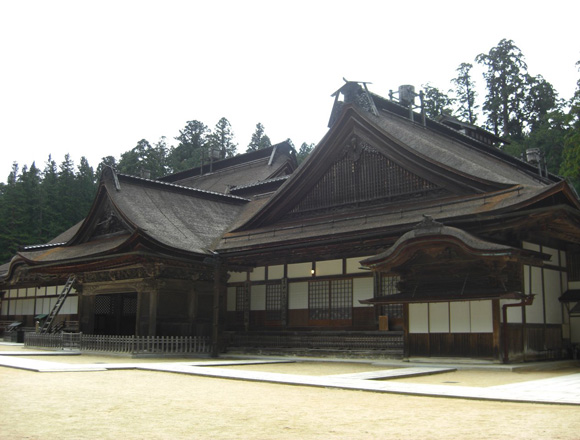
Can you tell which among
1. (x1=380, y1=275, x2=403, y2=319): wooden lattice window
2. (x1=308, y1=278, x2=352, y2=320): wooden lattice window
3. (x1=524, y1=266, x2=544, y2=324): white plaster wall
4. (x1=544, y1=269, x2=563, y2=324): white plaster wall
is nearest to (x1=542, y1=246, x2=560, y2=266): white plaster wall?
(x1=544, y1=269, x2=563, y2=324): white plaster wall

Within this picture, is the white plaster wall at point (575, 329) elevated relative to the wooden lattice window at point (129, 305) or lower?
lower

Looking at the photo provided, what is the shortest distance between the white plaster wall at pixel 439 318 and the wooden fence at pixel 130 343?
1019cm

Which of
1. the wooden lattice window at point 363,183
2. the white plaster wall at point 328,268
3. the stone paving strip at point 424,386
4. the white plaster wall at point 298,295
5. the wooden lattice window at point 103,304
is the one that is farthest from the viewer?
the wooden lattice window at point 103,304

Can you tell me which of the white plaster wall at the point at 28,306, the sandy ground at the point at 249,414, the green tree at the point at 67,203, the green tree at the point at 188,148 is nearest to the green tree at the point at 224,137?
→ the green tree at the point at 188,148

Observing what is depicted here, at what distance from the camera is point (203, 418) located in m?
8.42

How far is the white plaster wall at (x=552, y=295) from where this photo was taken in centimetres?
2017

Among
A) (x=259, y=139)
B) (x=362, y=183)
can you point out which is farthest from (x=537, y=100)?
(x=362, y=183)

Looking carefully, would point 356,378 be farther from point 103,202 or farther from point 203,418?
point 103,202

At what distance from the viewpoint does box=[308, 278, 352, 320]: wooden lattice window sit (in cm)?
2280

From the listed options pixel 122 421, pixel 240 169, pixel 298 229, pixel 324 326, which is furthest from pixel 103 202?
pixel 122 421

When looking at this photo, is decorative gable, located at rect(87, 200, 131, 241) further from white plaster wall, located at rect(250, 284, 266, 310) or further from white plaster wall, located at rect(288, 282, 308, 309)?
white plaster wall, located at rect(288, 282, 308, 309)

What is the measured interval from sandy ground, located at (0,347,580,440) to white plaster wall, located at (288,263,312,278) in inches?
449

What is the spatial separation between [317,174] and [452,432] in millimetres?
18214

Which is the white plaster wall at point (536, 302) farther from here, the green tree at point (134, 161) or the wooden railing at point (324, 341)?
the green tree at point (134, 161)
